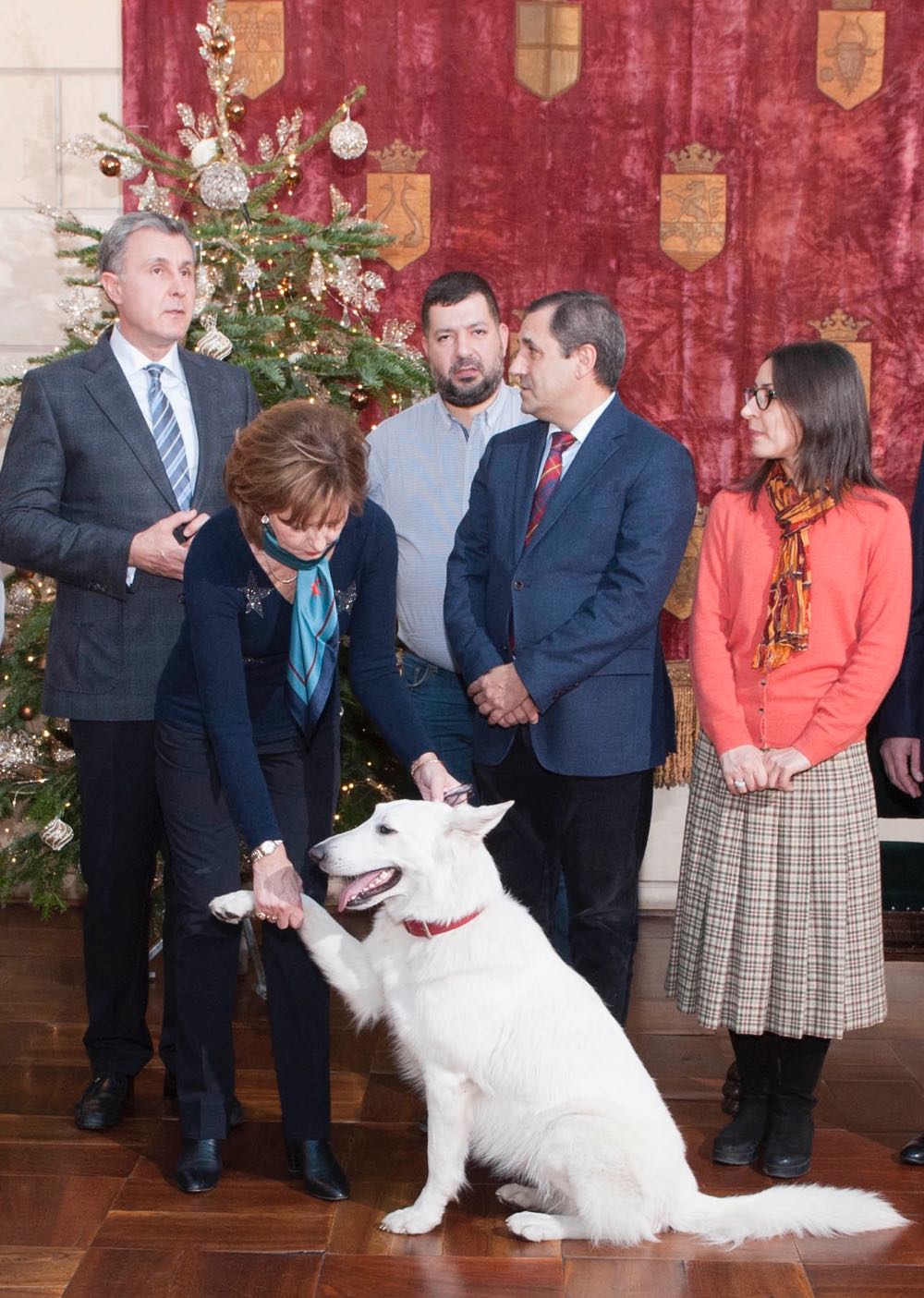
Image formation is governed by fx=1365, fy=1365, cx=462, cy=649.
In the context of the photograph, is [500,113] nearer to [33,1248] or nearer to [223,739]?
[223,739]

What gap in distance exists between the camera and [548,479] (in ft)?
8.82

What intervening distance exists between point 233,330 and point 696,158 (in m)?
1.68

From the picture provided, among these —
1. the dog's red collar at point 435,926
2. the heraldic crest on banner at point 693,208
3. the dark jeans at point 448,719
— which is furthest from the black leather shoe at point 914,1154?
the heraldic crest on banner at point 693,208

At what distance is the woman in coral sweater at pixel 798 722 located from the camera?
248 cm

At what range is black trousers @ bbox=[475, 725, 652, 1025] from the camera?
2646 mm

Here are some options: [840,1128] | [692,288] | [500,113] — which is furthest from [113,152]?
[840,1128]

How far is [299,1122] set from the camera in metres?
2.47

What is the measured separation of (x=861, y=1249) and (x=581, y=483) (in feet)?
4.73

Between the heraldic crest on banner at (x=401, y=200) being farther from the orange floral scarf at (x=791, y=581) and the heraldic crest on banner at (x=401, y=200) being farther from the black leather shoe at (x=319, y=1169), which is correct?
the black leather shoe at (x=319, y=1169)

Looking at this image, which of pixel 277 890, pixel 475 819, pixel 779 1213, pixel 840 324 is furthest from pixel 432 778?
pixel 840 324

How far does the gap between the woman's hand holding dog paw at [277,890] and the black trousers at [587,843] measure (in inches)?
24.0

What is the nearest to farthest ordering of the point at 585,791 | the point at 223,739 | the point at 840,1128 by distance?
the point at 223,739 < the point at 585,791 < the point at 840,1128

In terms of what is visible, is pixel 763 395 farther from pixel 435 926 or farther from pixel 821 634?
pixel 435 926

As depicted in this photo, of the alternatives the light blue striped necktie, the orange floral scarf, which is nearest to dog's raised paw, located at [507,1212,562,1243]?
the orange floral scarf
